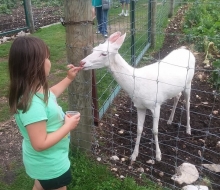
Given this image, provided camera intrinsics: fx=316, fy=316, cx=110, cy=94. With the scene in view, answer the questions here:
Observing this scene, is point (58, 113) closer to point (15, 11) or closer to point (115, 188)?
point (115, 188)

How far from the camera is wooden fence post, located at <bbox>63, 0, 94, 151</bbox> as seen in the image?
264cm

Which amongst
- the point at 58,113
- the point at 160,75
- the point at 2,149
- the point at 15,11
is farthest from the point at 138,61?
the point at 15,11

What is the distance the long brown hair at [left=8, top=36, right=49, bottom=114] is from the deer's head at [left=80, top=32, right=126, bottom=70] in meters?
0.90

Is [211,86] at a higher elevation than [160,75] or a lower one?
lower

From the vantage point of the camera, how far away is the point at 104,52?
9.14 feet

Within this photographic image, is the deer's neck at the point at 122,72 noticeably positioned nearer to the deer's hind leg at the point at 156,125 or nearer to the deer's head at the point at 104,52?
the deer's head at the point at 104,52

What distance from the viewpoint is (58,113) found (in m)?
1.99

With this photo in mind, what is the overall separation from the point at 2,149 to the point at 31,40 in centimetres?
197

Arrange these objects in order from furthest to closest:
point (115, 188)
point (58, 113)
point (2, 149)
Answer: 1. point (2, 149)
2. point (115, 188)
3. point (58, 113)

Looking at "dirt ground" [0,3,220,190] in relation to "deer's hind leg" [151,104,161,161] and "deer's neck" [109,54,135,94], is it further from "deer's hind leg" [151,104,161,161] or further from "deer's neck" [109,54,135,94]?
"deer's neck" [109,54,135,94]

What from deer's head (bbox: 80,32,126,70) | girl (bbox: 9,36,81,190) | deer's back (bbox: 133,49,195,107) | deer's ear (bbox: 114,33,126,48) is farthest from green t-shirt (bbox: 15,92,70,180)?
deer's back (bbox: 133,49,195,107)

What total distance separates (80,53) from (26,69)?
1.05 meters

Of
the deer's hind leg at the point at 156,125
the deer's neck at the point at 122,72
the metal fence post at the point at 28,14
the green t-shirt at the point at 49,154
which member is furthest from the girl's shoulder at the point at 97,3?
the green t-shirt at the point at 49,154

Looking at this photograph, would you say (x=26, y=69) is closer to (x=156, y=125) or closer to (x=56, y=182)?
(x=56, y=182)
